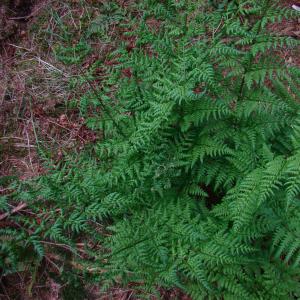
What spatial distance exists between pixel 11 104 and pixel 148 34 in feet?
6.38

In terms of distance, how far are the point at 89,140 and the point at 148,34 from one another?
1382 mm

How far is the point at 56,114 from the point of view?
4121 mm

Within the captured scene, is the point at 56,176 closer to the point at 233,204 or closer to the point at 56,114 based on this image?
the point at 56,114

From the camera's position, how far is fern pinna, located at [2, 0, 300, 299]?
2859 mm

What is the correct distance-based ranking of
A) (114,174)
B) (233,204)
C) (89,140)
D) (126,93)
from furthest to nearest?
(89,140) < (126,93) < (114,174) < (233,204)

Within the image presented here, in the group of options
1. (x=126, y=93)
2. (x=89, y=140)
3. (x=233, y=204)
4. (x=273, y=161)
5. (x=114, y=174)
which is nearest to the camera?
(x=273, y=161)

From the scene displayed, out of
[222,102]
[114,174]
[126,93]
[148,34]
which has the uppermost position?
[148,34]

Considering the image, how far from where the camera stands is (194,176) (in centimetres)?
337

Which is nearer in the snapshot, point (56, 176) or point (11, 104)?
point (56, 176)

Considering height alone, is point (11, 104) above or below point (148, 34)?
below

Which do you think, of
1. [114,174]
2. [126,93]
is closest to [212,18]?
[126,93]

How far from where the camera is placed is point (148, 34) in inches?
125

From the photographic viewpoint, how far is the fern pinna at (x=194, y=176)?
2.86 meters

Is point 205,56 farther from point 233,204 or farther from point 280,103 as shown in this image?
point 233,204
